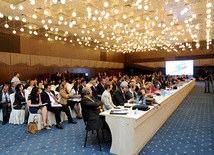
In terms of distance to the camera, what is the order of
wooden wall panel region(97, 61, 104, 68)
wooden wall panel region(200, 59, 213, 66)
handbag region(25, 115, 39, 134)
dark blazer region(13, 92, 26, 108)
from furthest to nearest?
wooden wall panel region(200, 59, 213, 66) → wooden wall panel region(97, 61, 104, 68) → dark blazer region(13, 92, 26, 108) → handbag region(25, 115, 39, 134)

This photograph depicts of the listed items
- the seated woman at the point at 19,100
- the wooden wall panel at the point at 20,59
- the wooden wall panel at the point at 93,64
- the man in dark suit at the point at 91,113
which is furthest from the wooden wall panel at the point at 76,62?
the man in dark suit at the point at 91,113

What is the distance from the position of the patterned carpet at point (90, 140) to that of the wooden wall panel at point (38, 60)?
8.77m

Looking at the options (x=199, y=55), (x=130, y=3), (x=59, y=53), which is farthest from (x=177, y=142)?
(x=199, y=55)

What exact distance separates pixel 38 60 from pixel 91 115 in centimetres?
Result: 1124

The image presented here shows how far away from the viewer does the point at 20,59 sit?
39.1 ft

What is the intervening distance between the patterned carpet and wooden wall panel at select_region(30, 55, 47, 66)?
877cm

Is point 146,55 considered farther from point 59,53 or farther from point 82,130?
point 82,130

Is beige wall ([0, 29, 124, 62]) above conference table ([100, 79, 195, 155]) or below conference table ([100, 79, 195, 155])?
above

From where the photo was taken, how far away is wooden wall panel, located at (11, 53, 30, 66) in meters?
11.5

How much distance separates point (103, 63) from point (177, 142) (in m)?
17.3

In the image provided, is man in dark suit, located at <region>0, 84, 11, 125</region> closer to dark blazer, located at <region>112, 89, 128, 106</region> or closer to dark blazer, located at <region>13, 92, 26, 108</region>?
dark blazer, located at <region>13, 92, 26, 108</region>

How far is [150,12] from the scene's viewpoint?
8.88 m

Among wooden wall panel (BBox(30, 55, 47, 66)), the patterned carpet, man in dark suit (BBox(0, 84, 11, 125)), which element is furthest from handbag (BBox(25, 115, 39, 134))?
wooden wall panel (BBox(30, 55, 47, 66))

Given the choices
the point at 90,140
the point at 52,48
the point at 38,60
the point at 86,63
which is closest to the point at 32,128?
the point at 90,140
